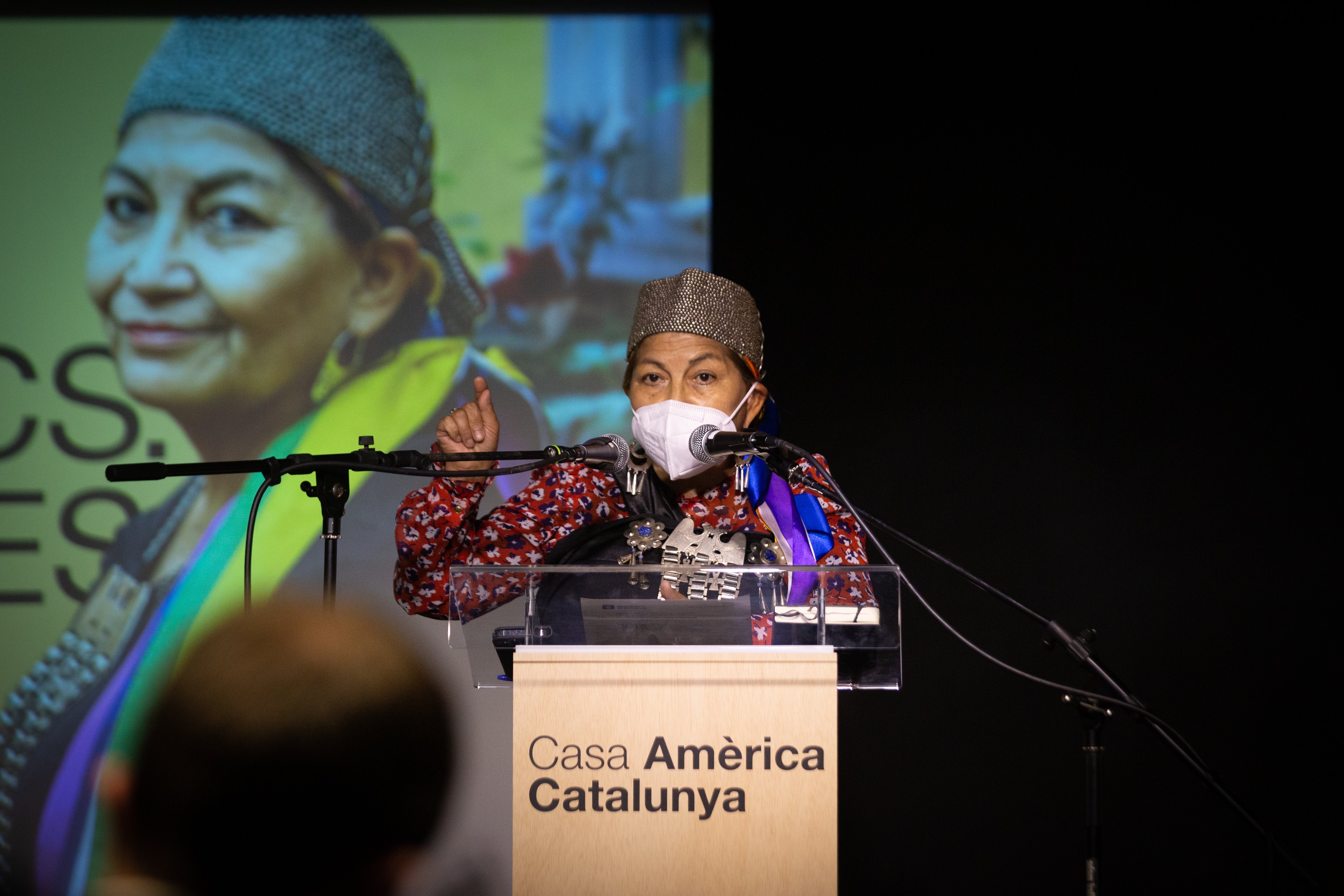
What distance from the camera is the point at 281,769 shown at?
69 cm

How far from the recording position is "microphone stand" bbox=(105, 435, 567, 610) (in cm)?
172

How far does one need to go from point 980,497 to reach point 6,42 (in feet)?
10.8

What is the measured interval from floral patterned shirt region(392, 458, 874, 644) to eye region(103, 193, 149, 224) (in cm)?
163

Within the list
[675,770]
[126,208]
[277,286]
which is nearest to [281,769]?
[675,770]

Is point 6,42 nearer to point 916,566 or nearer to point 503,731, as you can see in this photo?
point 503,731

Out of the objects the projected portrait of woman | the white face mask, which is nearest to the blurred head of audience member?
the white face mask

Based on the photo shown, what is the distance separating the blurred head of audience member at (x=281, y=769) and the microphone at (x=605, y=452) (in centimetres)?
106

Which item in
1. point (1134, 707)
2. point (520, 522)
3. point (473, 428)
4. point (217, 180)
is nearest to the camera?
point (1134, 707)

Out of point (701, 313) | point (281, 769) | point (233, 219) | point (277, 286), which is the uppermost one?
point (233, 219)

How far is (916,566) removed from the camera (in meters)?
3.37

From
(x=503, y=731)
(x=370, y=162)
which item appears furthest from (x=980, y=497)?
(x=370, y=162)

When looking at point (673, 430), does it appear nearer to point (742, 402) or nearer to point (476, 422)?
point (742, 402)

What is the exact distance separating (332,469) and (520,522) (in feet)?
2.20

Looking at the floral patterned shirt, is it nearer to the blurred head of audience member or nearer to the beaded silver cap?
the beaded silver cap
